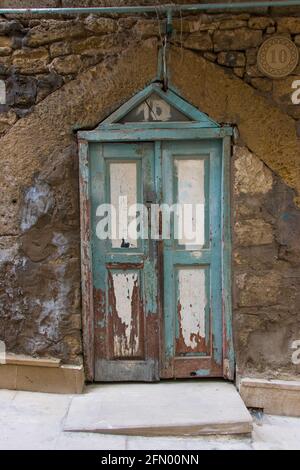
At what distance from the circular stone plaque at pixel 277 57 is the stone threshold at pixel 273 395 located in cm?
213

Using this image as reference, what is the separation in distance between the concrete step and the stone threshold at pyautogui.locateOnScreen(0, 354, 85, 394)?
132 millimetres

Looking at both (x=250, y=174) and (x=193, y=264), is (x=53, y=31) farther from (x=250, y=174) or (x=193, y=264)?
(x=193, y=264)

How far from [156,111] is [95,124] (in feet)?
1.45

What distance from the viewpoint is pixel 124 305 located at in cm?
329

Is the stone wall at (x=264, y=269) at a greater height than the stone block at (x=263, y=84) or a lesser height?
lesser

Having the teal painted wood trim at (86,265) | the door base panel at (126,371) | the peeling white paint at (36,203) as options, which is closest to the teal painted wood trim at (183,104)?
the teal painted wood trim at (86,265)

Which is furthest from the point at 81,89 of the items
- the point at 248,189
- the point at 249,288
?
the point at 249,288

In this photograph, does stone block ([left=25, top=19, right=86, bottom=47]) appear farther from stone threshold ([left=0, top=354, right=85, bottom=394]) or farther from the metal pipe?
stone threshold ([left=0, top=354, right=85, bottom=394])

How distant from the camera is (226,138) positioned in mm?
3107

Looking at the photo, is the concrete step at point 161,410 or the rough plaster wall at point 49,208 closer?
the concrete step at point 161,410

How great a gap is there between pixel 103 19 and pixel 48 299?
2008mm

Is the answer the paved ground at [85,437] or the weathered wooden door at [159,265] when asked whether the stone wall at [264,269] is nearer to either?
the weathered wooden door at [159,265]

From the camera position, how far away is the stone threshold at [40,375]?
10.5 feet

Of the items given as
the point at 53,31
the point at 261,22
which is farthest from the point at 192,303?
the point at 53,31
